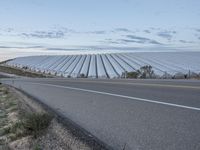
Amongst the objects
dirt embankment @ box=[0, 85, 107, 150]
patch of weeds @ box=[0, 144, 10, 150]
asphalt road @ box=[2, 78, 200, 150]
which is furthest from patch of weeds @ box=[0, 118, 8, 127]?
patch of weeds @ box=[0, 144, 10, 150]

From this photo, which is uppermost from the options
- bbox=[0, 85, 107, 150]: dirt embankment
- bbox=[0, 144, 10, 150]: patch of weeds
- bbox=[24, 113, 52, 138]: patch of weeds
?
bbox=[24, 113, 52, 138]: patch of weeds

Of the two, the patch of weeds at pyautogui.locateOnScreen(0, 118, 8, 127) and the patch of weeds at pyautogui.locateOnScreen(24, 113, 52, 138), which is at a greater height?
the patch of weeds at pyautogui.locateOnScreen(24, 113, 52, 138)

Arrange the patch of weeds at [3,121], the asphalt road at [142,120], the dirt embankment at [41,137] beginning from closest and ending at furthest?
the asphalt road at [142,120]
the dirt embankment at [41,137]
the patch of weeds at [3,121]

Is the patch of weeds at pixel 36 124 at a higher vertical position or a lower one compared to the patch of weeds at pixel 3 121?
higher

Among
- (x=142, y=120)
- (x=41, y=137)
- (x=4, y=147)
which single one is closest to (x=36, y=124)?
(x=41, y=137)

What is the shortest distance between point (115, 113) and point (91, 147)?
3.99m

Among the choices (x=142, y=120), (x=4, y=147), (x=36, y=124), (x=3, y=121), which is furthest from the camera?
(x=3, y=121)

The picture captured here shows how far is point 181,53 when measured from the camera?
74438mm

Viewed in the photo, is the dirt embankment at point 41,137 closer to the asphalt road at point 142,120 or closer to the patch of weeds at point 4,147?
the patch of weeds at point 4,147

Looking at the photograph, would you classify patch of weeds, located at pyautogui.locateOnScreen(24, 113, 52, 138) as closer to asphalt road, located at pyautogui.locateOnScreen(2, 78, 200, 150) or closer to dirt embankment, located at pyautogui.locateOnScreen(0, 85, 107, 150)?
dirt embankment, located at pyautogui.locateOnScreen(0, 85, 107, 150)

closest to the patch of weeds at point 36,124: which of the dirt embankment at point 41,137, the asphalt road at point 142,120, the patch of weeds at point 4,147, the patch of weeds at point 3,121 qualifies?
the dirt embankment at point 41,137

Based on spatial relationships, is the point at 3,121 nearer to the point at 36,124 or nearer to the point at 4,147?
the point at 36,124

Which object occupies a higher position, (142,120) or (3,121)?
(142,120)

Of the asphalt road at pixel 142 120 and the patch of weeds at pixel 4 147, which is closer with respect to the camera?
the asphalt road at pixel 142 120
